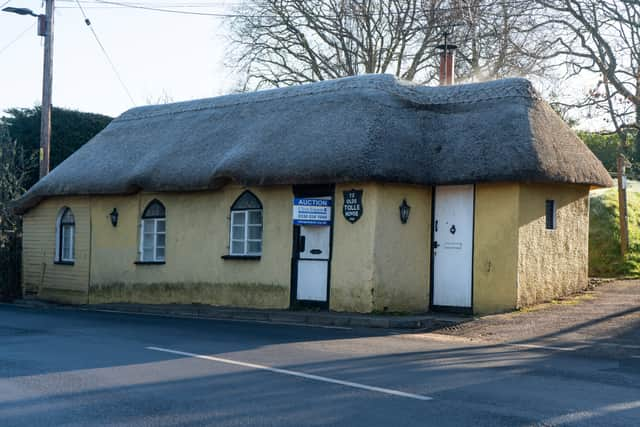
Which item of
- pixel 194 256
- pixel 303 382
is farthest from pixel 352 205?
pixel 303 382

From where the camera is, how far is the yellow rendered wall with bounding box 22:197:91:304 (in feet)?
78.6

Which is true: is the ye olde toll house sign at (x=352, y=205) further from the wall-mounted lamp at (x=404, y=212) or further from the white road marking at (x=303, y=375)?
the white road marking at (x=303, y=375)

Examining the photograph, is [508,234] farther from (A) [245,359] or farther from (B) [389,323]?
(A) [245,359]

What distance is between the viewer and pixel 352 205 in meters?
16.9

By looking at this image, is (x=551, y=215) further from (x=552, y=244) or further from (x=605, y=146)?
(x=605, y=146)

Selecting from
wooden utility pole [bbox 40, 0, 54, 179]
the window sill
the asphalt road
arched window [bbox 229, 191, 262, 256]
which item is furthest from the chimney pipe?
wooden utility pole [bbox 40, 0, 54, 179]

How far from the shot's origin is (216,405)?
788 cm

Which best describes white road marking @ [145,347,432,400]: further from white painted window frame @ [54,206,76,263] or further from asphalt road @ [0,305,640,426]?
white painted window frame @ [54,206,76,263]

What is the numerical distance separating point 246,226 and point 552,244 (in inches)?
270

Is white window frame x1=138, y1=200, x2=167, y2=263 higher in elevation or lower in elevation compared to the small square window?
lower

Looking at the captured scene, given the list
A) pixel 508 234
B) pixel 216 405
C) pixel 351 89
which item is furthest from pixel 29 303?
pixel 216 405

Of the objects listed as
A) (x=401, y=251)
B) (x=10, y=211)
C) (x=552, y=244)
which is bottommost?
(x=401, y=251)

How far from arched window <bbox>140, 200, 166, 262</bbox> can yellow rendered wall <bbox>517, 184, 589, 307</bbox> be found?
9.73 meters

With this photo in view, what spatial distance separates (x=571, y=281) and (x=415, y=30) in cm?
1845
